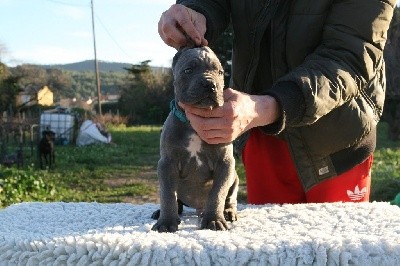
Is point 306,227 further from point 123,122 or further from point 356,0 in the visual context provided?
point 123,122

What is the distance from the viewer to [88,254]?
1.73 m

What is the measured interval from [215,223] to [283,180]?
3.21 feet

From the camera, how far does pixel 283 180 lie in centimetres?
295

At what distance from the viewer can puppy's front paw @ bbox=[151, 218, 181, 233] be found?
200 centimetres

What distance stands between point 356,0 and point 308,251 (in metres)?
1.14

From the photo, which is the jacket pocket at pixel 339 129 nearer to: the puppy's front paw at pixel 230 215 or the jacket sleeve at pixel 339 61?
the jacket sleeve at pixel 339 61

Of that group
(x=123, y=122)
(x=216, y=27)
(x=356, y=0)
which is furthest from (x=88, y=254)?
(x=123, y=122)

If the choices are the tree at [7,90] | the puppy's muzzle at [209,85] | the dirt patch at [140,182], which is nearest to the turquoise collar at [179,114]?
the puppy's muzzle at [209,85]

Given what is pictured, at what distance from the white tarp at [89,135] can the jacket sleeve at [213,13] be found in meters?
20.0

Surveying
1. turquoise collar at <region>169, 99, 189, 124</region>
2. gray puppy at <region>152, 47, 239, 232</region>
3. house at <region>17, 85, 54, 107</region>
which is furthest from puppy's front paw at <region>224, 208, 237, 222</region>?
house at <region>17, 85, 54, 107</region>

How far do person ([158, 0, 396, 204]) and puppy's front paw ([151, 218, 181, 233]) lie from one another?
29 cm

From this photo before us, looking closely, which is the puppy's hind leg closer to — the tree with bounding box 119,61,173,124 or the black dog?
the black dog

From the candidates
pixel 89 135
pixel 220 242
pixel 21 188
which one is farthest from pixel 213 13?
pixel 89 135

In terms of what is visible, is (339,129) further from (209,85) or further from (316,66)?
(209,85)
